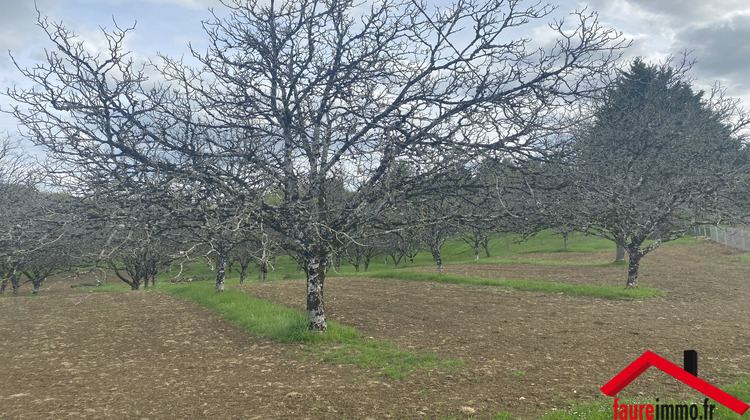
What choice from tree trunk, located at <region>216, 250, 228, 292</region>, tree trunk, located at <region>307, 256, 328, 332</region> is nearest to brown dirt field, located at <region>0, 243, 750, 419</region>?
tree trunk, located at <region>307, 256, 328, 332</region>

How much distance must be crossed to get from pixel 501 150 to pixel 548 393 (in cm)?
480

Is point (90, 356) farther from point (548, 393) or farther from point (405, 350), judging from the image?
point (548, 393)

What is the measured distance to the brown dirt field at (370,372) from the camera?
257 inches

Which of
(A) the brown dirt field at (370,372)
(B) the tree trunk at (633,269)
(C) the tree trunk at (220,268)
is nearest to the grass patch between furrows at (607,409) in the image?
(A) the brown dirt field at (370,372)

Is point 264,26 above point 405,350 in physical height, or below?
→ above

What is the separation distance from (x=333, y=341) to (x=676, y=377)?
6.72 metres

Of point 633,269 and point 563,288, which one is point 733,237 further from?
point 563,288

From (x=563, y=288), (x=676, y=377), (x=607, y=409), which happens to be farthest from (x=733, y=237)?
(x=607, y=409)

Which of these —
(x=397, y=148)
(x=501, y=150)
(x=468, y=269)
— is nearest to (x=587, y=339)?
(x=501, y=150)

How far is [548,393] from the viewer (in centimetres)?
645

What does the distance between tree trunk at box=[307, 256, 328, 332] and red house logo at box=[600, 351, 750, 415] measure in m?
6.32

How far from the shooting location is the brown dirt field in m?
6.52

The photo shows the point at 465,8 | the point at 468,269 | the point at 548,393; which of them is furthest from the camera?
the point at 468,269

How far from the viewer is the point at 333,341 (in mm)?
10320
